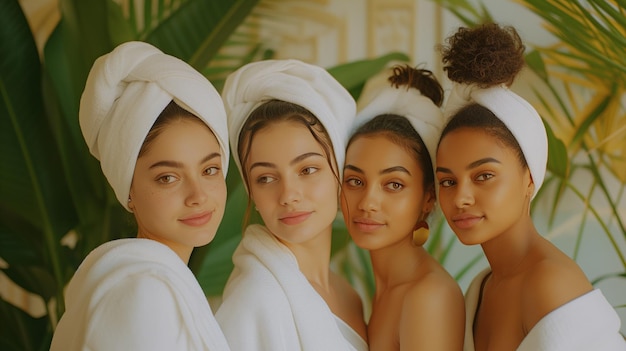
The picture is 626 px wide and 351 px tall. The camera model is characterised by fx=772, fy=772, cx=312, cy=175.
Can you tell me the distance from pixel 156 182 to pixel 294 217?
326 mm

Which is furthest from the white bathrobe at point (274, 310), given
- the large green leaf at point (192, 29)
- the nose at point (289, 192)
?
the large green leaf at point (192, 29)

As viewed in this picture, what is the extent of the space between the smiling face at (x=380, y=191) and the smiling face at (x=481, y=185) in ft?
0.37

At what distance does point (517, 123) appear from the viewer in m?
1.65

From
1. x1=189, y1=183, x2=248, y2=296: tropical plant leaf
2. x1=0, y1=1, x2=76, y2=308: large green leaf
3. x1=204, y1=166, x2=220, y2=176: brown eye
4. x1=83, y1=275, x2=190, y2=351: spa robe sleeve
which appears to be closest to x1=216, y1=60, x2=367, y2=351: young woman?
x1=204, y1=166, x2=220, y2=176: brown eye

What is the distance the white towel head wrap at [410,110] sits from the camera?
1.79 m

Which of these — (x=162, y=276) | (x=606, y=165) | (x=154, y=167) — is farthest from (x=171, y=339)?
(x=606, y=165)

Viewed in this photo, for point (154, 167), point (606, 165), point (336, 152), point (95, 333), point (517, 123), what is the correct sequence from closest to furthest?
point (95, 333)
point (154, 167)
point (517, 123)
point (336, 152)
point (606, 165)

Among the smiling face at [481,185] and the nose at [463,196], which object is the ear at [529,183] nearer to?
the smiling face at [481,185]

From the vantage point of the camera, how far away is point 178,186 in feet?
5.04

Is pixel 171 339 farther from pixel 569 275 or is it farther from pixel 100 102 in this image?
pixel 569 275

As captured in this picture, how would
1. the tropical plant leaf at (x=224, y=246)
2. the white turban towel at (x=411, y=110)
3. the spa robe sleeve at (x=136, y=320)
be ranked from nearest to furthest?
the spa robe sleeve at (x=136, y=320)
the white turban towel at (x=411, y=110)
the tropical plant leaf at (x=224, y=246)

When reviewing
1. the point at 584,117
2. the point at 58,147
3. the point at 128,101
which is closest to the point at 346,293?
the point at 128,101

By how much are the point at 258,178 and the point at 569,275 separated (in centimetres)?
69

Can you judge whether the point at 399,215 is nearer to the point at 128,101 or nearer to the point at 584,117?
the point at 128,101
